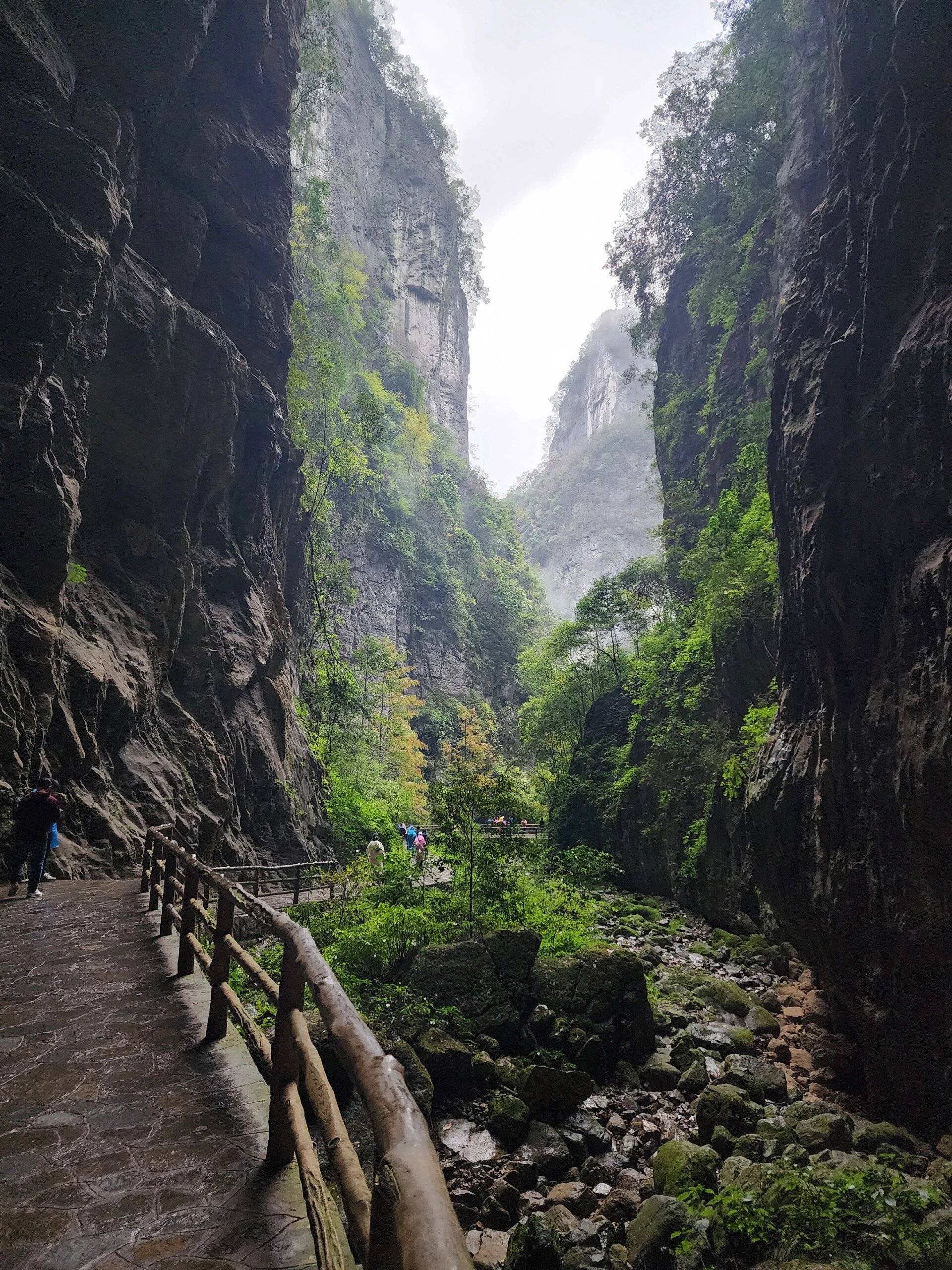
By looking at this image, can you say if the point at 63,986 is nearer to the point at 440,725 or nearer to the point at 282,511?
the point at 282,511

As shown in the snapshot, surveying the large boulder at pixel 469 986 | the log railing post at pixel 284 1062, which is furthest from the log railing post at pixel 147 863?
the log railing post at pixel 284 1062

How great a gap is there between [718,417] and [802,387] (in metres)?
12.7

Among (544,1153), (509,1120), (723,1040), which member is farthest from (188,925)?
(723,1040)

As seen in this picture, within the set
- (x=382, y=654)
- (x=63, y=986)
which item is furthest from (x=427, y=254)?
(x=63, y=986)

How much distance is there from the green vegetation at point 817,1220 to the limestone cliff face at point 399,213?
46422 mm

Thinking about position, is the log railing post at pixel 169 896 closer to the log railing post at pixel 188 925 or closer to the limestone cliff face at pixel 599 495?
the log railing post at pixel 188 925

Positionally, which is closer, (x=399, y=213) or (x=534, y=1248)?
(x=534, y=1248)

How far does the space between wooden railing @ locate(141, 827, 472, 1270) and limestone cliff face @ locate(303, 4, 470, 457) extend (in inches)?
1782

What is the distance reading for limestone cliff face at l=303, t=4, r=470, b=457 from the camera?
4284 centimetres

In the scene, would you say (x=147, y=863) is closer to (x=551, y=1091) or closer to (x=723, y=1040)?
(x=551, y=1091)

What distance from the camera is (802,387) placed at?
995 cm

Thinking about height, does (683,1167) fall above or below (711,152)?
below

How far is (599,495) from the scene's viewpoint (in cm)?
8800

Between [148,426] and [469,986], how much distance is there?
12150mm
